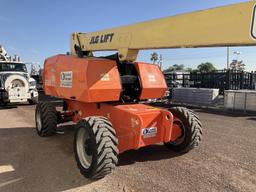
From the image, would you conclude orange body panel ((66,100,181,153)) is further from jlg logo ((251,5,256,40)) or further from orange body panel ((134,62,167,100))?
jlg logo ((251,5,256,40))

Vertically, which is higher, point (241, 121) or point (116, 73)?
point (116, 73)

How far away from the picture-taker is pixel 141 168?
16.1ft

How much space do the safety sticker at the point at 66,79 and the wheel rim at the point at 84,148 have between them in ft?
4.57

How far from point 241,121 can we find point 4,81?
1115cm

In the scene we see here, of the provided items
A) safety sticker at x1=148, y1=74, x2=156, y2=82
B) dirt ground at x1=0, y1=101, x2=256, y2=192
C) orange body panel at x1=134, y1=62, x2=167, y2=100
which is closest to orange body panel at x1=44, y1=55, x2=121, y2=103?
orange body panel at x1=134, y1=62, x2=167, y2=100

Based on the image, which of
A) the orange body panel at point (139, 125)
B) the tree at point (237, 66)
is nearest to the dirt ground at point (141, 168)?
the orange body panel at point (139, 125)

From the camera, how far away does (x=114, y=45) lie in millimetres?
5711

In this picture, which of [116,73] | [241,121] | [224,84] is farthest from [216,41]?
[224,84]

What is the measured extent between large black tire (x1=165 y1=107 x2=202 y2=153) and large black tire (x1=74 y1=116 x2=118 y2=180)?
1810mm

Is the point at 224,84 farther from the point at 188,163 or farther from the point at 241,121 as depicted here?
the point at 188,163

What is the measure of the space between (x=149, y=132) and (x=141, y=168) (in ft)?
2.19

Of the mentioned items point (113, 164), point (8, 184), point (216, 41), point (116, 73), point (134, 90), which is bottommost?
A: point (8, 184)

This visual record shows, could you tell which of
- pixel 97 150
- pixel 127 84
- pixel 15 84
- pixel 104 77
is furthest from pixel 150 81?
pixel 15 84

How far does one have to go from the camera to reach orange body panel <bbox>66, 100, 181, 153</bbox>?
4.78 m
